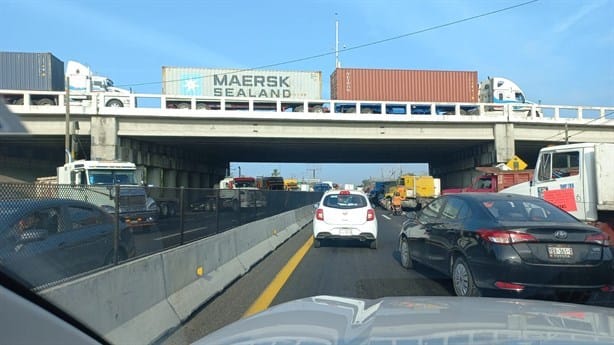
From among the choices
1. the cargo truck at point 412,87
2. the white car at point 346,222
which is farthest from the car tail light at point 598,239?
the cargo truck at point 412,87

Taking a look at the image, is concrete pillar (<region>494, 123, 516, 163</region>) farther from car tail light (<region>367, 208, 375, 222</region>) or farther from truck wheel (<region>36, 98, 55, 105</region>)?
truck wheel (<region>36, 98, 55, 105</region>)

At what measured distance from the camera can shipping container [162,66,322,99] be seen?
3772 centimetres

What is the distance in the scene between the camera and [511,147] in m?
33.6

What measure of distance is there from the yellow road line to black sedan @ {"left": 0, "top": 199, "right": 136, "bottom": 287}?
188 cm

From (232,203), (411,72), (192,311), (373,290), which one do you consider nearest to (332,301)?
(192,311)

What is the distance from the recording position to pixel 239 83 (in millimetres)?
38031

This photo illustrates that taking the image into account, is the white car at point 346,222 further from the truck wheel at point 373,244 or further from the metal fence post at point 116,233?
the metal fence post at point 116,233

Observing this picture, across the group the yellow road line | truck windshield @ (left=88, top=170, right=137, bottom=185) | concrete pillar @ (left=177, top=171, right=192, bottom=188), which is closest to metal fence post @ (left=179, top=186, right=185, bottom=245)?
the yellow road line

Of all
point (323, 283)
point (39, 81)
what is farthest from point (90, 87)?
point (323, 283)

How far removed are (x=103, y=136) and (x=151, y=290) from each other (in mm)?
27266

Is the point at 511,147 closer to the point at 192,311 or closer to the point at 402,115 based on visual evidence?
the point at 402,115

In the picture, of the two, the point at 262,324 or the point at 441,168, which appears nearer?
the point at 262,324

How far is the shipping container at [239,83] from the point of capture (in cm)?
3772

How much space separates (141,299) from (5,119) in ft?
11.5
